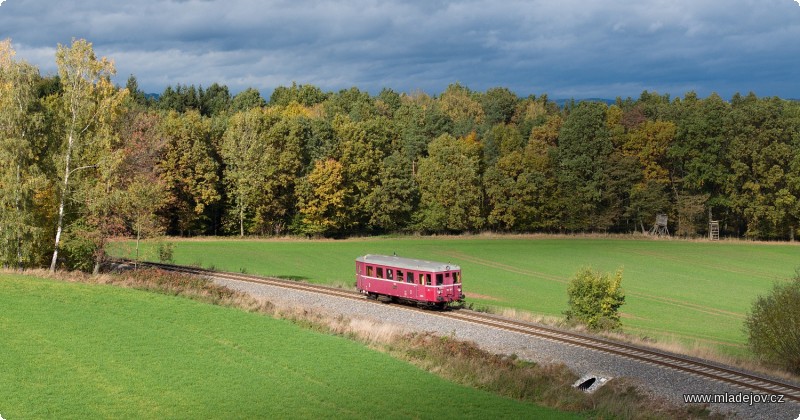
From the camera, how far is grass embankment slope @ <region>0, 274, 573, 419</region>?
19953 mm

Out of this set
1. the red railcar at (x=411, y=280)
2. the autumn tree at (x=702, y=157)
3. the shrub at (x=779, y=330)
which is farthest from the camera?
the autumn tree at (x=702, y=157)

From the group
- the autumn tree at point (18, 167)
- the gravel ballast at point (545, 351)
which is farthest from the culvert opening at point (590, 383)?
the autumn tree at point (18, 167)

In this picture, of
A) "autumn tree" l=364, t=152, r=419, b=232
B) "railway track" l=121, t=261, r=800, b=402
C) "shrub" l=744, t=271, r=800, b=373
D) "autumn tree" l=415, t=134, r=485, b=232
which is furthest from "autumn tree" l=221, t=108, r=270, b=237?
"shrub" l=744, t=271, r=800, b=373

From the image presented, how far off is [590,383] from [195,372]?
13.1m

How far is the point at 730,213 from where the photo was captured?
Result: 93.9 meters

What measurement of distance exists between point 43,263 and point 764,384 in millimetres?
38671

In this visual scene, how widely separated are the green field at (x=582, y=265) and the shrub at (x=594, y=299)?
215 centimetres

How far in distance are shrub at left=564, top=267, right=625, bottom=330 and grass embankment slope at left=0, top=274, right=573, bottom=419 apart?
13.9 meters

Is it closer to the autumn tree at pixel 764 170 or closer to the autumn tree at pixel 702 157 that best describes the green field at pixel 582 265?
the autumn tree at pixel 764 170

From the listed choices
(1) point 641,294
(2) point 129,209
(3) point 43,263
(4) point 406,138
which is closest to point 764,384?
(1) point 641,294

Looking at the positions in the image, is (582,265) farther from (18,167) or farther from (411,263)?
(18,167)

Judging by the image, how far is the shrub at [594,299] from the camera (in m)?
37.0

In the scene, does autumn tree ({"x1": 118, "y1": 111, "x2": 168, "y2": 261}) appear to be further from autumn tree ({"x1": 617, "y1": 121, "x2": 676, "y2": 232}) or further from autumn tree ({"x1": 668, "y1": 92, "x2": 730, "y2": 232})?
autumn tree ({"x1": 668, "y1": 92, "x2": 730, "y2": 232})

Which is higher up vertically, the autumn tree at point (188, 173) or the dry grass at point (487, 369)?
the autumn tree at point (188, 173)
